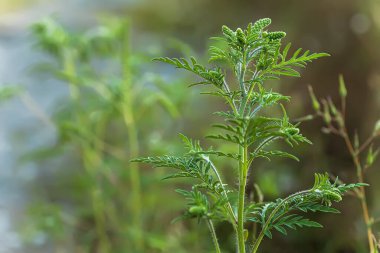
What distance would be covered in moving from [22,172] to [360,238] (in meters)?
2.07

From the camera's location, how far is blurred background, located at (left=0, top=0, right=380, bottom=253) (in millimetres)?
2312

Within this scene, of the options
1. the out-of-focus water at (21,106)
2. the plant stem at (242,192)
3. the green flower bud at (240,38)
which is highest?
the out-of-focus water at (21,106)

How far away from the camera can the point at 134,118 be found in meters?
2.36

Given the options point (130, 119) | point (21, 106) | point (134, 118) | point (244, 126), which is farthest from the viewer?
point (21, 106)

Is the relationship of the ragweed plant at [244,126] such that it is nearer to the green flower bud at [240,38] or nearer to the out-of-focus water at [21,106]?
the green flower bud at [240,38]

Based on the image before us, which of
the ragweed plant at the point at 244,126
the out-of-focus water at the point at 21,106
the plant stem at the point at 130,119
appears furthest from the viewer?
the out-of-focus water at the point at 21,106

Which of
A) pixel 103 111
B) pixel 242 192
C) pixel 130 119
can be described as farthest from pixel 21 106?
pixel 242 192

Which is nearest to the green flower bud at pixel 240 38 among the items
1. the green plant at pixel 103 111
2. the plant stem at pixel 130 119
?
the green plant at pixel 103 111

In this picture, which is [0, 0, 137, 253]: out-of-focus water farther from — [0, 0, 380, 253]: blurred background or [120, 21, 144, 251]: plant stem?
[120, 21, 144, 251]: plant stem

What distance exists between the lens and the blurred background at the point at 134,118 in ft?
7.59

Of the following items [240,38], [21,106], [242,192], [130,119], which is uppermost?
[21,106]

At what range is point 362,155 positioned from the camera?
2801 mm

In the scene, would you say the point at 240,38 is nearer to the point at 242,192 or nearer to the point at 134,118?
the point at 242,192

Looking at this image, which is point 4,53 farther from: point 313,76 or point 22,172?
point 313,76
